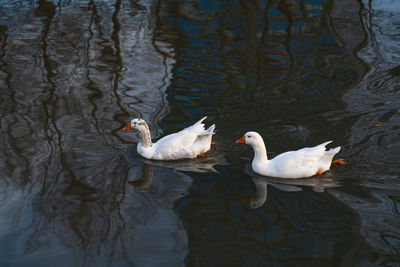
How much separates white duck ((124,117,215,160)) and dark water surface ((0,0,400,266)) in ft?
0.53

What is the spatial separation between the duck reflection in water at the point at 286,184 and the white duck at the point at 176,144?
104 cm

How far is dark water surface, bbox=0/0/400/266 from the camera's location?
6.15 metres

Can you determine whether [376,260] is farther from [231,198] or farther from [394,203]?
[231,198]

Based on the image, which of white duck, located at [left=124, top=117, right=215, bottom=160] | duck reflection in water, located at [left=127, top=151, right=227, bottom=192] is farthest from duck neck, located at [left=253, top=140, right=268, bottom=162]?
white duck, located at [left=124, top=117, right=215, bottom=160]

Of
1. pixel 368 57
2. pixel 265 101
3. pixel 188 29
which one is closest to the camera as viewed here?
pixel 265 101

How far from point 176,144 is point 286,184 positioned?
1.80m

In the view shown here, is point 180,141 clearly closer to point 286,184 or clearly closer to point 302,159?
point 286,184

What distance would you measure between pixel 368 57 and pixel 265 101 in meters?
3.55

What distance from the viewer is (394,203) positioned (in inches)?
263

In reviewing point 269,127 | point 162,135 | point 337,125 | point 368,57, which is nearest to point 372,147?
point 337,125

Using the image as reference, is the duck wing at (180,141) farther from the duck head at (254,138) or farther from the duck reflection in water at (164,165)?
the duck head at (254,138)

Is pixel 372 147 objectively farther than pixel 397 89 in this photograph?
No

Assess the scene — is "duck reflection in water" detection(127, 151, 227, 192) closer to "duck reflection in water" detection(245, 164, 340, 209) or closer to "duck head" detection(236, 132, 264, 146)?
"duck head" detection(236, 132, 264, 146)

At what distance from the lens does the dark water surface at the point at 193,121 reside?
6148mm
